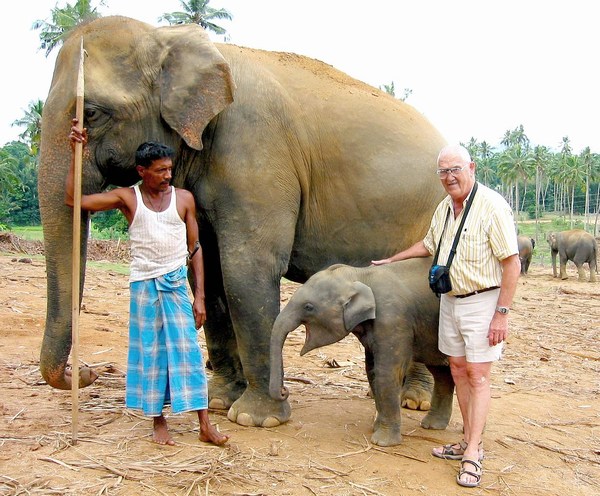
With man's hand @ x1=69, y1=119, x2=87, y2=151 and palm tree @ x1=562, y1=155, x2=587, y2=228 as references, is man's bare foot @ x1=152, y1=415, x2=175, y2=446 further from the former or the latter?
palm tree @ x1=562, y1=155, x2=587, y2=228

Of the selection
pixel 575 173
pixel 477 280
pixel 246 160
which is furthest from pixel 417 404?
pixel 575 173

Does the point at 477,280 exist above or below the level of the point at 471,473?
above

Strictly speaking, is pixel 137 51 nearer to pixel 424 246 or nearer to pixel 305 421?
pixel 424 246

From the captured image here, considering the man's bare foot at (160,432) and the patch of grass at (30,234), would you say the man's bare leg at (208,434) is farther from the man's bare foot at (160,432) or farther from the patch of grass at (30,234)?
the patch of grass at (30,234)

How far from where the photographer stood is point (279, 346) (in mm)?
4133

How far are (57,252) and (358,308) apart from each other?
186 centimetres

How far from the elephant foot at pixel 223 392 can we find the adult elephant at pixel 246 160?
0.02 meters

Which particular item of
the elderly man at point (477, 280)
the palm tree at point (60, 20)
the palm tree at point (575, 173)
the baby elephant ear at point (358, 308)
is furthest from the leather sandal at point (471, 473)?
the palm tree at point (575, 173)

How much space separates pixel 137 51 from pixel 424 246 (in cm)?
224

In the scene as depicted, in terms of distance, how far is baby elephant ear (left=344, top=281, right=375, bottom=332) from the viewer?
418 cm

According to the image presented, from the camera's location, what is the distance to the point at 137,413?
4.76 metres

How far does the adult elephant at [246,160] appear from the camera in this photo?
430 centimetres

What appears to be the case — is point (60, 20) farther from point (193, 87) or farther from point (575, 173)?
point (575, 173)

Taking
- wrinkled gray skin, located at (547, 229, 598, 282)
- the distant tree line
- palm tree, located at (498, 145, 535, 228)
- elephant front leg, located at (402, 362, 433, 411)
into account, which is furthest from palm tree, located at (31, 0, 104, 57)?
palm tree, located at (498, 145, 535, 228)
